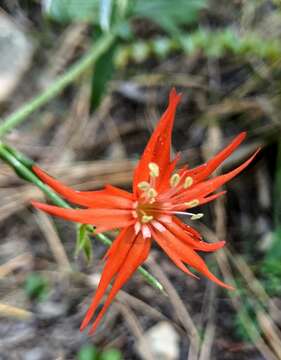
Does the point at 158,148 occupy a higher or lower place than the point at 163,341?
higher

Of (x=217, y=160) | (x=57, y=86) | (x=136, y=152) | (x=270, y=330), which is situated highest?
(x=57, y=86)

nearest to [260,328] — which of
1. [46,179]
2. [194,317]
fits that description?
[194,317]

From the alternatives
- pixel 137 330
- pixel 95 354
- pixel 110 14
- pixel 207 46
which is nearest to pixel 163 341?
pixel 137 330

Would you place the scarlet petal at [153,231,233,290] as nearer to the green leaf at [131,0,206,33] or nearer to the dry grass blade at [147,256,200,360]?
the dry grass blade at [147,256,200,360]

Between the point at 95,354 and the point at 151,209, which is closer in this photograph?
the point at 151,209

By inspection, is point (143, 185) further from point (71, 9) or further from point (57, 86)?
point (71, 9)

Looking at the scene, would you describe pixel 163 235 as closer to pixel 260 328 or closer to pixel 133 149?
pixel 260 328

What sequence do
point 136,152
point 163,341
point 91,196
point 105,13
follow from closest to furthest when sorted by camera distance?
point 91,196
point 163,341
point 105,13
point 136,152

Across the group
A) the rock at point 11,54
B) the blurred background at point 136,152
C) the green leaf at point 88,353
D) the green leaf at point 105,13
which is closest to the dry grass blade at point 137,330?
the blurred background at point 136,152
